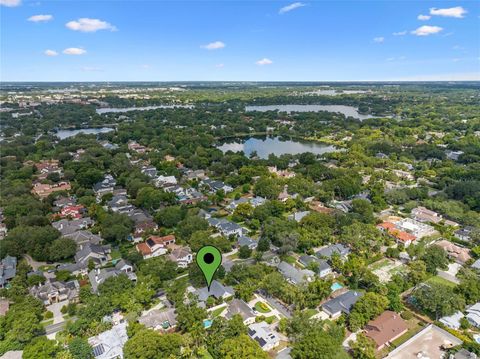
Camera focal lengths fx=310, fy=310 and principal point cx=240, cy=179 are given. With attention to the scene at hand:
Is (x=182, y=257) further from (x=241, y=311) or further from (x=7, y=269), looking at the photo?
(x=7, y=269)

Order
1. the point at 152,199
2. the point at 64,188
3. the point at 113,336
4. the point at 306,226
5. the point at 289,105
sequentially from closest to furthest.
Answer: the point at 113,336
the point at 306,226
the point at 152,199
the point at 64,188
the point at 289,105

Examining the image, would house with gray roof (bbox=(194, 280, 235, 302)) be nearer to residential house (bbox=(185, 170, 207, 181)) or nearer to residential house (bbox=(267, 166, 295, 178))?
residential house (bbox=(185, 170, 207, 181))

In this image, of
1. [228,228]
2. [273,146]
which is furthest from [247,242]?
[273,146]

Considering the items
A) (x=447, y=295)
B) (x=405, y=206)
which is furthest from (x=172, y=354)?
(x=405, y=206)

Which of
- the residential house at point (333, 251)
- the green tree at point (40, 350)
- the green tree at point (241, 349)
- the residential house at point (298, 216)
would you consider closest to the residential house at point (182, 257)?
the green tree at point (241, 349)

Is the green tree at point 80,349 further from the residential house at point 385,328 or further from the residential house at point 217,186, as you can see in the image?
the residential house at point 217,186

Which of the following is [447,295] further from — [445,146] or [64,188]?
[445,146]
